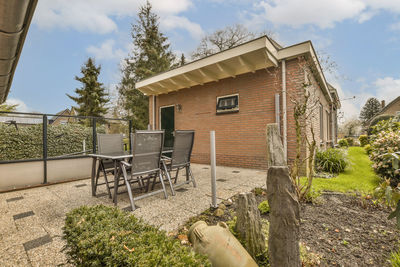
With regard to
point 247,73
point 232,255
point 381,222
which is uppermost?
point 247,73

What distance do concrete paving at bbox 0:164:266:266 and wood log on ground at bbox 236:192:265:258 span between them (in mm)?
673

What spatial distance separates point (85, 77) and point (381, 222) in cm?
1837

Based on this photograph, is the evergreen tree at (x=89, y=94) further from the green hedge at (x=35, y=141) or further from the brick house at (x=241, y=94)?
the green hedge at (x=35, y=141)

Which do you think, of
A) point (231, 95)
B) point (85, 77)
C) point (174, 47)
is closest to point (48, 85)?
point (85, 77)

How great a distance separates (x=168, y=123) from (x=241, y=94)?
3314mm

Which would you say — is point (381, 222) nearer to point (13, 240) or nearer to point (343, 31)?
point (13, 240)

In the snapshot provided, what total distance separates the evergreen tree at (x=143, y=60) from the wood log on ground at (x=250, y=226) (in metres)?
11.8

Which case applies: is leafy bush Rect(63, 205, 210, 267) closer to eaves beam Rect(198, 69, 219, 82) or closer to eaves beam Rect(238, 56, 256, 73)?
eaves beam Rect(238, 56, 256, 73)

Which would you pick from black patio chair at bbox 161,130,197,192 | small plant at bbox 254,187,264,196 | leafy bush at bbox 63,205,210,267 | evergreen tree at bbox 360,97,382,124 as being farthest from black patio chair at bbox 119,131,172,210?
evergreen tree at bbox 360,97,382,124

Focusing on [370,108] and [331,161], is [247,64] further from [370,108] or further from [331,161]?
[370,108]

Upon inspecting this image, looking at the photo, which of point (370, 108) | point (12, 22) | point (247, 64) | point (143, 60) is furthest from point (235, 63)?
point (370, 108)

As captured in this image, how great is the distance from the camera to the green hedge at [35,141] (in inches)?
170

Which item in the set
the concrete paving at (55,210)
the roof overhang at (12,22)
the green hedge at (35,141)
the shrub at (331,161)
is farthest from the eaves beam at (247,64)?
the green hedge at (35,141)

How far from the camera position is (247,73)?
535 centimetres
